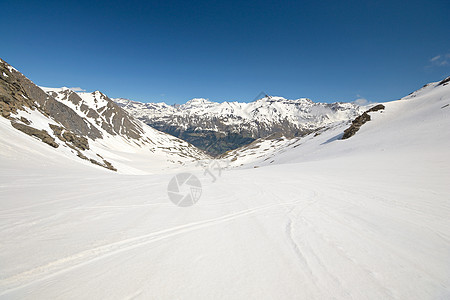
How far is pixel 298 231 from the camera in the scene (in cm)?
393

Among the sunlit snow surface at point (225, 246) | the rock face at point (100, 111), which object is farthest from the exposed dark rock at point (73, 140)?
the rock face at point (100, 111)

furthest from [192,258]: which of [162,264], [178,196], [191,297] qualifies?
[178,196]

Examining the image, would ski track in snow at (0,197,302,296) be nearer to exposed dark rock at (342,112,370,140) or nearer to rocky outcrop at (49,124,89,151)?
rocky outcrop at (49,124,89,151)

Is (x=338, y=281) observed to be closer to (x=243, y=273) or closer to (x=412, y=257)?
(x=243, y=273)

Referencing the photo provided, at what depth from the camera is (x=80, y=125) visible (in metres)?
120

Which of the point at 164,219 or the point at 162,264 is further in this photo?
the point at 164,219

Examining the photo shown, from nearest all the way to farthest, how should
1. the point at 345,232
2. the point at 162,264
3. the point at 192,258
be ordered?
the point at 162,264 → the point at 192,258 → the point at 345,232

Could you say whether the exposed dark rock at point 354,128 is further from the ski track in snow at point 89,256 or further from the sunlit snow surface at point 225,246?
the ski track in snow at point 89,256

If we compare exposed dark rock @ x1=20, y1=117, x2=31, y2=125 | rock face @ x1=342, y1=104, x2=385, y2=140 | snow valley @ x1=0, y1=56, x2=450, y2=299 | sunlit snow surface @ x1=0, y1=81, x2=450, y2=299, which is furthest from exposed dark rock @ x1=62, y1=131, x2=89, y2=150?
rock face @ x1=342, y1=104, x2=385, y2=140

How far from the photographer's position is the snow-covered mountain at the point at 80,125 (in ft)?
71.0

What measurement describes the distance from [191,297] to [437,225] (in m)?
5.85

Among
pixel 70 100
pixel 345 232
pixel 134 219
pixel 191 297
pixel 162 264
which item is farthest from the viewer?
pixel 70 100

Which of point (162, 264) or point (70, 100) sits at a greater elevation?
point (70, 100)

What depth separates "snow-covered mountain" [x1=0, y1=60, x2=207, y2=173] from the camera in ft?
71.0
